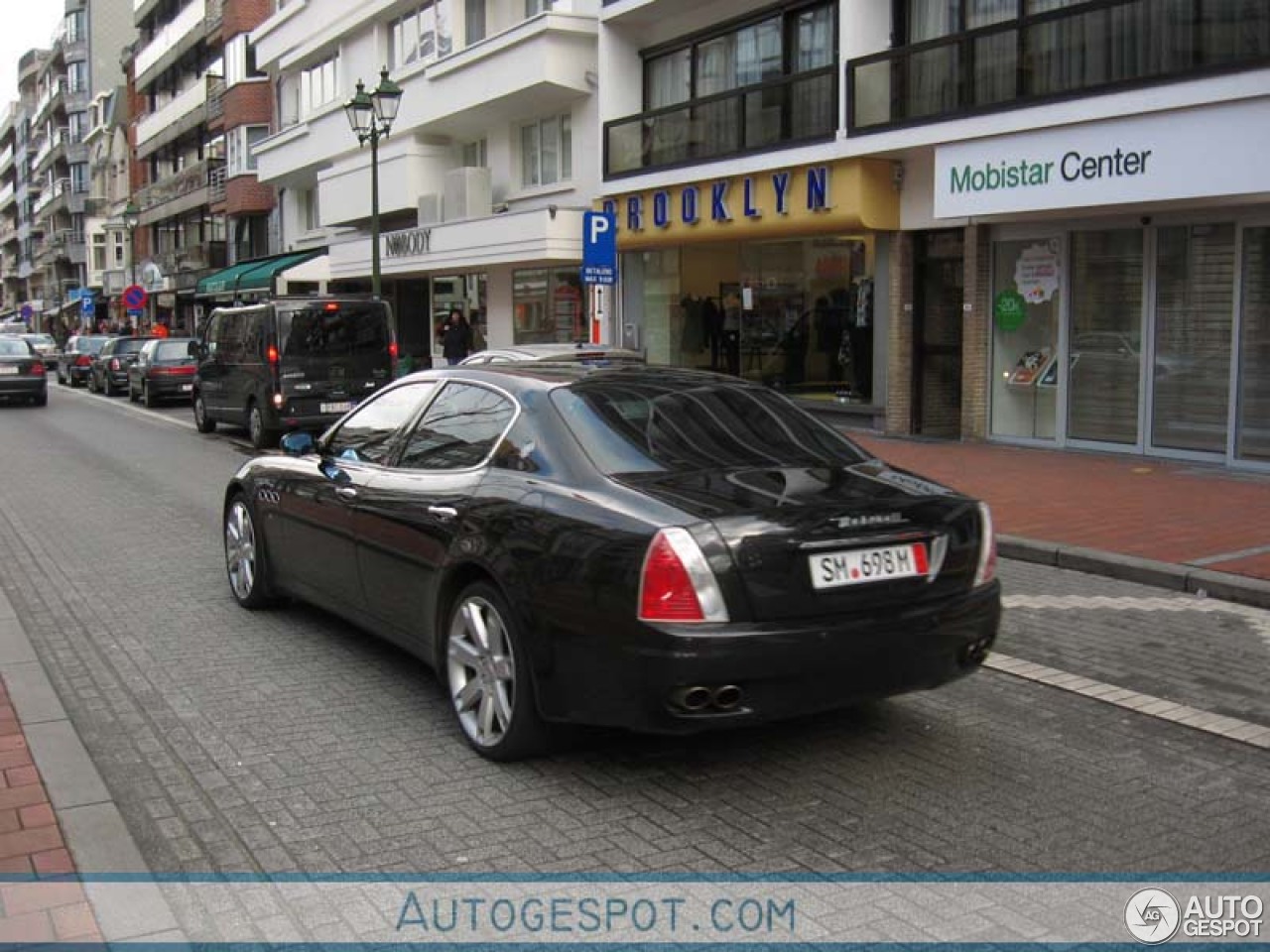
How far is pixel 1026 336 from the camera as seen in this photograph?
15625 mm

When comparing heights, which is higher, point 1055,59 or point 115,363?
point 1055,59

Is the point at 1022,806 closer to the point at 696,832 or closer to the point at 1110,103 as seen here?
the point at 696,832

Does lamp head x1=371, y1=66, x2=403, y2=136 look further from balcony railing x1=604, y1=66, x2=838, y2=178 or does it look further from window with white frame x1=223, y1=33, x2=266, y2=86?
window with white frame x1=223, y1=33, x2=266, y2=86

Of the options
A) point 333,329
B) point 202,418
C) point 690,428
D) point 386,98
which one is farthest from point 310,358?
point 690,428

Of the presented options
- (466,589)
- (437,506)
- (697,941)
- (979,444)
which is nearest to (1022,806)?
(697,941)

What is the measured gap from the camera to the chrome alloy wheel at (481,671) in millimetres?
4793

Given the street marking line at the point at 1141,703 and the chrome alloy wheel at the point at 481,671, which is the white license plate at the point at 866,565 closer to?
the chrome alloy wheel at the point at 481,671

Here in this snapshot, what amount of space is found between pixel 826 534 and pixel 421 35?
2678 cm

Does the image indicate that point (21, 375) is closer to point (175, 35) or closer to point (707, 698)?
point (707, 698)

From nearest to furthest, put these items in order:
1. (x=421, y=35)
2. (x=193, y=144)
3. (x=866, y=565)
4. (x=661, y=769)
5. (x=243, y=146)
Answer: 1. (x=866, y=565)
2. (x=661, y=769)
3. (x=421, y=35)
4. (x=243, y=146)
5. (x=193, y=144)

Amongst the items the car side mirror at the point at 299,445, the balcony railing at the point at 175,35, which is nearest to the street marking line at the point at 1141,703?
the car side mirror at the point at 299,445

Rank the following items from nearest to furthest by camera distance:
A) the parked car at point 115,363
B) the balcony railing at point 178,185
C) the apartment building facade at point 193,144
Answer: the parked car at point 115,363 → the apartment building facade at point 193,144 → the balcony railing at point 178,185

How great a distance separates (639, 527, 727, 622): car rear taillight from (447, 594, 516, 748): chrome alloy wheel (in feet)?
2.49

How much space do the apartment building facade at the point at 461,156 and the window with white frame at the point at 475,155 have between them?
0.04 meters
